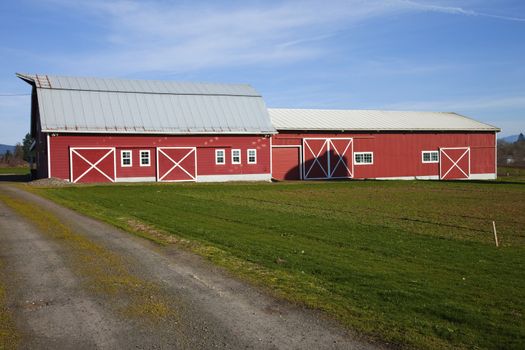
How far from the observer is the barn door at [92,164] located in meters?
35.2

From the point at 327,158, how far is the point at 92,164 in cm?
1849

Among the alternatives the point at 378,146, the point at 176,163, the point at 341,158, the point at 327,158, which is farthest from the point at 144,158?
the point at 378,146

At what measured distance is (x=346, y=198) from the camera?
26297 millimetres

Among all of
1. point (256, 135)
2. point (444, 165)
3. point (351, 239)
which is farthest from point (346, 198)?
point (444, 165)

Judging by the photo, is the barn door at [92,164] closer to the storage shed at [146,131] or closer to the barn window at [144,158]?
the storage shed at [146,131]

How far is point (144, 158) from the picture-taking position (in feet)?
122

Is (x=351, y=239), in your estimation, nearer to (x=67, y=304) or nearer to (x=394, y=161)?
(x=67, y=304)

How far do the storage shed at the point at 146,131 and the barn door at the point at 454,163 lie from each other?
1760 cm

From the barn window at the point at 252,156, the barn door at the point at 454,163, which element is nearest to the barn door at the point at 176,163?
the barn window at the point at 252,156

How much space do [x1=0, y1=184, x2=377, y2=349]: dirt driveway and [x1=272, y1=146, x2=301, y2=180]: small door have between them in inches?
1218

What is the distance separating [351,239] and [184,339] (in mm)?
8123

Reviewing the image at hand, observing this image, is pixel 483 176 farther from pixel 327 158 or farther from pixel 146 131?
pixel 146 131

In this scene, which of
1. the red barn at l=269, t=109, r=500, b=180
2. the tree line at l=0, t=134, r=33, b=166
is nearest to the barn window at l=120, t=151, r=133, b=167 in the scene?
the red barn at l=269, t=109, r=500, b=180

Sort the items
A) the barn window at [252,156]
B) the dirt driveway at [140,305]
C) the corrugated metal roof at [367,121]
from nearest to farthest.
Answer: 1. the dirt driveway at [140,305]
2. the barn window at [252,156]
3. the corrugated metal roof at [367,121]
